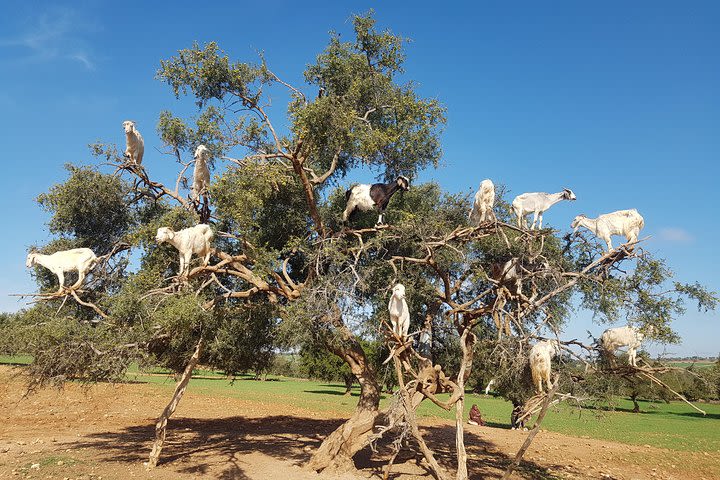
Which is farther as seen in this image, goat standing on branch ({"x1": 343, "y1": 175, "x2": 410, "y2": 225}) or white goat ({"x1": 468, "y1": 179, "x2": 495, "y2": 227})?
goat standing on branch ({"x1": 343, "y1": 175, "x2": 410, "y2": 225})

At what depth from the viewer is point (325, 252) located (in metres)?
11.5

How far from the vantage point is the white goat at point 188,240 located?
35.1 feet

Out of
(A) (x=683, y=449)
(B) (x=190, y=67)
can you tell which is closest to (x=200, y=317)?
(B) (x=190, y=67)

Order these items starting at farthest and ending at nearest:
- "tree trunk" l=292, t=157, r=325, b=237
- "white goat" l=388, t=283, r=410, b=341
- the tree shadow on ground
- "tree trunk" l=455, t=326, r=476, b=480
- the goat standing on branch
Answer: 1. the tree shadow on ground
2. the goat standing on branch
3. "tree trunk" l=292, t=157, r=325, b=237
4. "white goat" l=388, t=283, r=410, b=341
5. "tree trunk" l=455, t=326, r=476, b=480

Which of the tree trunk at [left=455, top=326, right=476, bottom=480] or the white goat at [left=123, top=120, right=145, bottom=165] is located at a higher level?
the white goat at [left=123, top=120, right=145, bottom=165]

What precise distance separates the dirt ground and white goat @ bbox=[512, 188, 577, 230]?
7080 mm

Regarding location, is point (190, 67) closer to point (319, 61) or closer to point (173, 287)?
point (319, 61)

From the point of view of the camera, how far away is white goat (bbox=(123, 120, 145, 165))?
12086 millimetres

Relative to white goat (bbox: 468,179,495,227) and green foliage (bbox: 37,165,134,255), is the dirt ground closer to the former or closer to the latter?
green foliage (bbox: 37,165,134,255)

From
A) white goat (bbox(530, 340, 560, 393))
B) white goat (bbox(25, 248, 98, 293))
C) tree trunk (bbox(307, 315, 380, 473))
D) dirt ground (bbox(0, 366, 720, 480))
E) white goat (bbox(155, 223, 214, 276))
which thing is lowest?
dirt ground (bbox(0, 366, 720, 480))

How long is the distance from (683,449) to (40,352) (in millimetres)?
22696

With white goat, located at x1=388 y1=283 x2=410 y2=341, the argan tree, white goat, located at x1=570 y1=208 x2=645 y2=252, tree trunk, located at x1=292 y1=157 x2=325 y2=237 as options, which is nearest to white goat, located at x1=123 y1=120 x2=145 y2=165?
the argan tree

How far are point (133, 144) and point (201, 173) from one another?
176cm

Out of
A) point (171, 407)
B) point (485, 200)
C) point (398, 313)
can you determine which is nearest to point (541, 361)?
point (398, 313)
